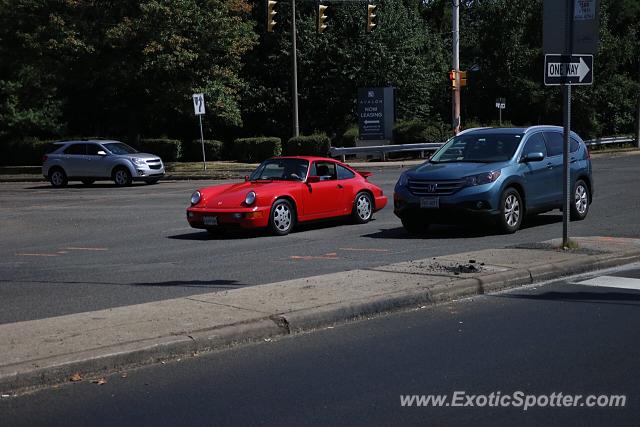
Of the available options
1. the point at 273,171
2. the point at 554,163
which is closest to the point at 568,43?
the point at 554,163

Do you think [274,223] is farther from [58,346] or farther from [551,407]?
[551,407]

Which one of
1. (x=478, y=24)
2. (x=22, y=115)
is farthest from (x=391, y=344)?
(x=478, y=24)

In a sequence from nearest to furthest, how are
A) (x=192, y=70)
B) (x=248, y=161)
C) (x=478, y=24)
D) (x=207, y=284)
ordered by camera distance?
(x=207, y=284), (x=192, y=70), (x=248, y=161), (x=478, y=24)

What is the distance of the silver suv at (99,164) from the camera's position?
32.1 meters

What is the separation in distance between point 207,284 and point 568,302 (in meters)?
4.07

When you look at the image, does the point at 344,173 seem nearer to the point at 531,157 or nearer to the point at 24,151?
the point at 531,157

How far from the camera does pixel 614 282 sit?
10.3 m

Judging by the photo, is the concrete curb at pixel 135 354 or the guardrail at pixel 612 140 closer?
the concrete curb at pixel 135 354

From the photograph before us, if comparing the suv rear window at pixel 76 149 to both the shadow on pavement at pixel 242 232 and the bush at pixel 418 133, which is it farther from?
the shadow on pavement at pixel 242 232

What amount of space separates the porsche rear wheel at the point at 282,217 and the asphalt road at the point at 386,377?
6979 mm

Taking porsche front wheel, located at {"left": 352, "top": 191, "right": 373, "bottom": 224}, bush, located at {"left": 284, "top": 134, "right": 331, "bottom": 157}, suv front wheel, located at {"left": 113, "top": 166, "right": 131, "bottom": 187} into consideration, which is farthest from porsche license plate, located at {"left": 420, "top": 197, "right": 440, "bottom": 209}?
bush, located at {"left": 284, "top": 134, "right": 331, "bottom": 157}

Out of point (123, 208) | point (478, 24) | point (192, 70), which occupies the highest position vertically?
point (478, 24)

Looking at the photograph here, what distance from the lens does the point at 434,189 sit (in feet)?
48.0

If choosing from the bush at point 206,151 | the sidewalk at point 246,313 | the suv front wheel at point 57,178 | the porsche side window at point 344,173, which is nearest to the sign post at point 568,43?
the sidewalk at point 246,313
